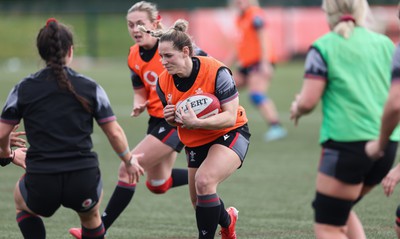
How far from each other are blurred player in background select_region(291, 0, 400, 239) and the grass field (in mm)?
1801

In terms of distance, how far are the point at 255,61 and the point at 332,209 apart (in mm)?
8244

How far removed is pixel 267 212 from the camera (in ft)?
23.9

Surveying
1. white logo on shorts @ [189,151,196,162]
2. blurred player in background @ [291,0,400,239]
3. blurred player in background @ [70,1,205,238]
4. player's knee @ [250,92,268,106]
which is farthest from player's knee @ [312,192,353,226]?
player's knee @ [250,92,268,106]

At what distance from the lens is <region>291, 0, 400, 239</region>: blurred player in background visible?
13.9ft

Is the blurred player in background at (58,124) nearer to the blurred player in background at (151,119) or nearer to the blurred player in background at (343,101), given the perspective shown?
the blurred player in background at (343,101)

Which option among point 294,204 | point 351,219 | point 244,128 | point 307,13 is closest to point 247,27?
point 294,204

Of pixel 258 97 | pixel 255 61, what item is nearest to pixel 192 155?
pixel 258 97

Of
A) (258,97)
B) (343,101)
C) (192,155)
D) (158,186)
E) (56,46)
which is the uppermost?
(56,46)

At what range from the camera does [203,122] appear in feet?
17.1

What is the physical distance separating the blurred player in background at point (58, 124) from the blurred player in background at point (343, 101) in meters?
1.21

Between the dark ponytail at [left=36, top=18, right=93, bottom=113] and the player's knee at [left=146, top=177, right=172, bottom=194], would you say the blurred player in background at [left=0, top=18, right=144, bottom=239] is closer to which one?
the dark ponytail at [left=36, top=18, right=93, bottom=113]

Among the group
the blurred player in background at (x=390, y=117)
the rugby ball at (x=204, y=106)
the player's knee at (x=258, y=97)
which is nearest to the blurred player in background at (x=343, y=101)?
the blurred player in background at (x=390, y=117)

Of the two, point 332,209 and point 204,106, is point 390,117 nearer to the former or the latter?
point 332,209

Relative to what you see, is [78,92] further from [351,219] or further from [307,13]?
[307,13]
